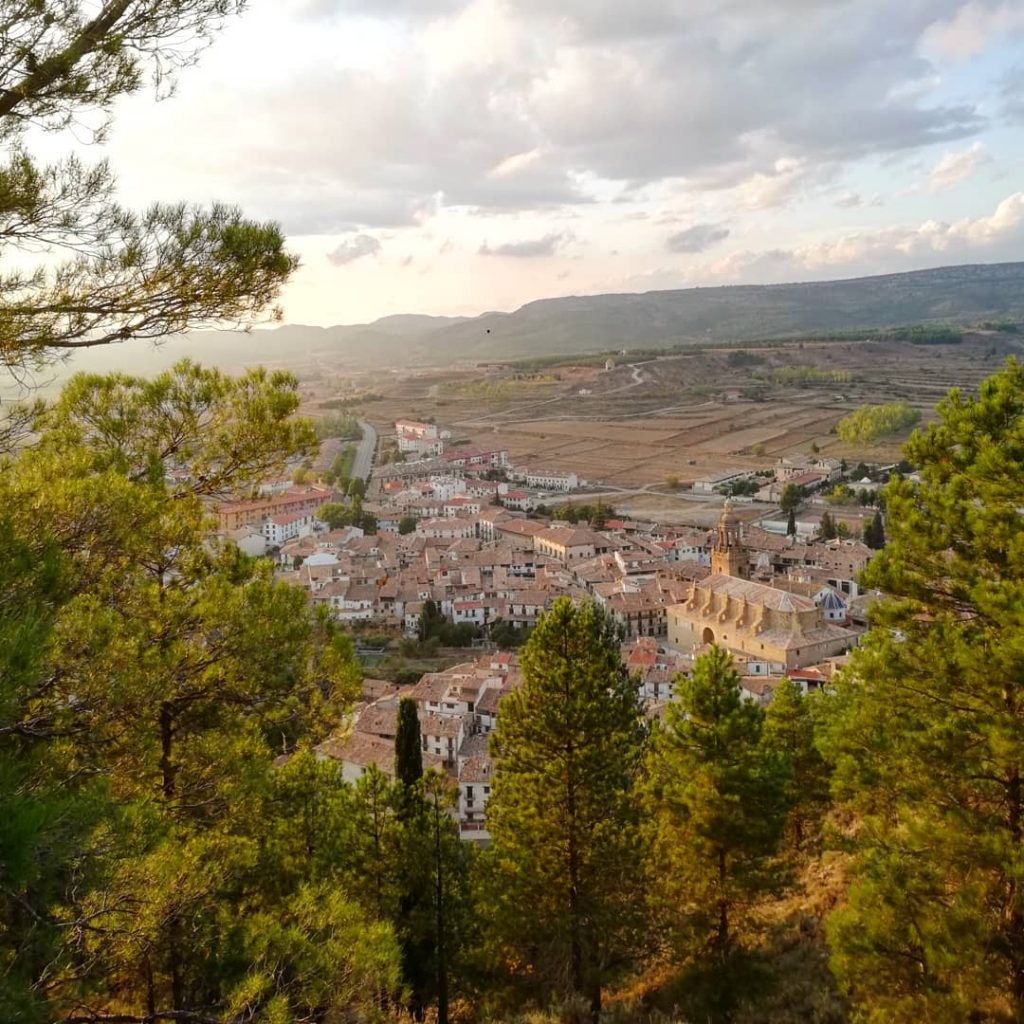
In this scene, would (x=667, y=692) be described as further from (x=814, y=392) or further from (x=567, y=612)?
(x=814, y=392)

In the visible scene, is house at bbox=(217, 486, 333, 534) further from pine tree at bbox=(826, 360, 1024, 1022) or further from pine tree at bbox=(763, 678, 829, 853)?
pine tree at bbox=(826, 360, 1024, 1022)

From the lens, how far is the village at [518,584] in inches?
949

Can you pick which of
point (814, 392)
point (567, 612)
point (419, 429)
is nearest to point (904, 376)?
point (814, 392)

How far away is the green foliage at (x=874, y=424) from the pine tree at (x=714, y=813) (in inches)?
2903

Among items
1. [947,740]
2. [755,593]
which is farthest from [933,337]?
[947,740]

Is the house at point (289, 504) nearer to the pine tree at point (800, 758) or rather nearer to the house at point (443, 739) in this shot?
the house at point (443, 739)

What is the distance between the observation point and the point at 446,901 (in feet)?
32.0

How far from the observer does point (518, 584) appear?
38750 millimetres

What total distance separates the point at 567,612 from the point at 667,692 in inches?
708

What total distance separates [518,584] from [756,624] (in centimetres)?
1220

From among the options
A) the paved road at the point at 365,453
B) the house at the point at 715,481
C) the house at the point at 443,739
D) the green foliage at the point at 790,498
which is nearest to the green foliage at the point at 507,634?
the house at the point at 443,739

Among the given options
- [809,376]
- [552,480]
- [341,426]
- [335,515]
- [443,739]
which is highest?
[809,376]

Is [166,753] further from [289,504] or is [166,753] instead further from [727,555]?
[289,504]

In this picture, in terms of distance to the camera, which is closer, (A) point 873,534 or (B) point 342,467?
(A) point 873,534
